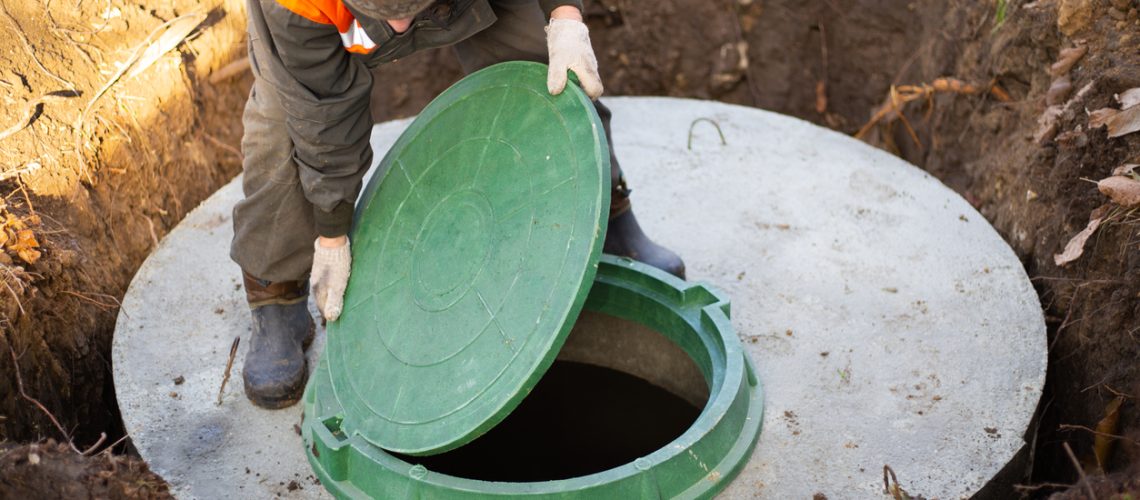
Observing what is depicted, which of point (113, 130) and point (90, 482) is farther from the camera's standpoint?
point (113, 130)

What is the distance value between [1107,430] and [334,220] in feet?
6.41

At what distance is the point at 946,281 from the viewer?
10.3ft

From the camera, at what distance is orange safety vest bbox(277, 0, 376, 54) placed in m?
2.26

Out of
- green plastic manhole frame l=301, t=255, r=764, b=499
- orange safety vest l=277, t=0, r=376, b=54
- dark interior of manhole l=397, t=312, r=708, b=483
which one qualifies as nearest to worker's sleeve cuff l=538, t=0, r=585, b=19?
orange safety vest l=277, t=0, r=376, b=54

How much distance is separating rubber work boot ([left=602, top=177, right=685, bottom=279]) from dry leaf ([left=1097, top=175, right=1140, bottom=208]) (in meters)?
1.15

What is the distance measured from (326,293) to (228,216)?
95 centimetres

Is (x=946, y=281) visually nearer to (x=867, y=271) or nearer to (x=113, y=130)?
(x=867, y=271)

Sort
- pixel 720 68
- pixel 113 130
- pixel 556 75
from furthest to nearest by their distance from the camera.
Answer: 1. pixel 720 68
2. pixel 113 130
3. pixel 556 75

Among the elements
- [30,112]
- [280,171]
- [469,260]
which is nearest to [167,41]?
[30,112]

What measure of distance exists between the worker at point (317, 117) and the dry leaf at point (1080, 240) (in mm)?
1212

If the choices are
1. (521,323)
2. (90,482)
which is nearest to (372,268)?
(521,323)

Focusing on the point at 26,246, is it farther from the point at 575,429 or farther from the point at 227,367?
the point at 575,429

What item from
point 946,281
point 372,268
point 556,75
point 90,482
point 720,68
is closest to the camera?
point 90,482

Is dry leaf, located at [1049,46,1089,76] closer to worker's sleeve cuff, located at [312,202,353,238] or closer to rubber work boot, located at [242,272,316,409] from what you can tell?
worker's sleeve cuff, located at [312,202,353,238]
